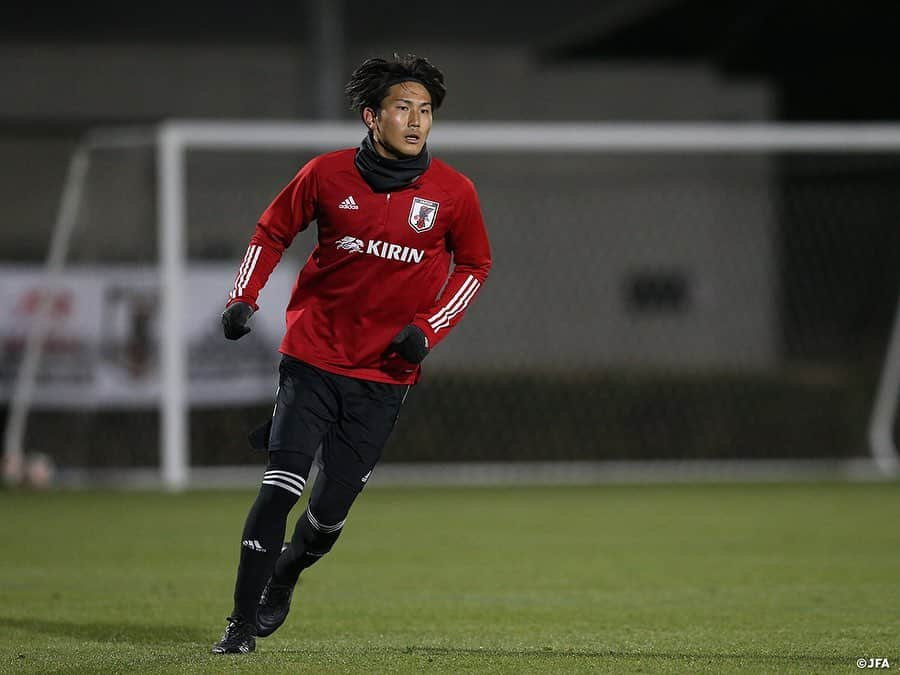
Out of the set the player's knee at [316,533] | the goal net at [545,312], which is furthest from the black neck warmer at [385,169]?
the goal net at [545,312]

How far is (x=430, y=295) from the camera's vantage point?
583 centimetres

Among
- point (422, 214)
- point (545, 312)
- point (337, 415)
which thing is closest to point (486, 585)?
point (337, 415)

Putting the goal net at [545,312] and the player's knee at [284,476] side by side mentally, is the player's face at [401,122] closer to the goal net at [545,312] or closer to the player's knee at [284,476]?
the player's knee at [284,476]

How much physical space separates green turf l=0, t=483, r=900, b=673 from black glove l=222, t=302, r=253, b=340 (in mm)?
1002

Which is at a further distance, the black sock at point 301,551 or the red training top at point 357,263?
the black sock at point 301,551

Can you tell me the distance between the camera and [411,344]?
5.57 metres

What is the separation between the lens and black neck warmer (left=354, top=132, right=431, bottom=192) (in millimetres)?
5680

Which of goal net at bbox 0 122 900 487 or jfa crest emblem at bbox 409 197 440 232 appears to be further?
goal net at bbox 0 122 900 487

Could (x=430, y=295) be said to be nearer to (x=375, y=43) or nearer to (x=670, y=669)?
(x=670, y=669)

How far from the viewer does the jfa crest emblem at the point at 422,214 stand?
5695 mm

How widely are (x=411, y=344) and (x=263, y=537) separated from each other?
771 millimetres

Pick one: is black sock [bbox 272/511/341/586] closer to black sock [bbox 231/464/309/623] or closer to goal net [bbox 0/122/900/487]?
black sock [bbox 231/464/309/623]

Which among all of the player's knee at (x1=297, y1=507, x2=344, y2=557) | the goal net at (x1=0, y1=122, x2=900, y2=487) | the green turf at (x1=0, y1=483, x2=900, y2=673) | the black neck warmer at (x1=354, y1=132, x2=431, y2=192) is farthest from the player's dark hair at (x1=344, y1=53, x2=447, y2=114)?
the goal net at (x1=0, y1=122, x2=900, y2=487)

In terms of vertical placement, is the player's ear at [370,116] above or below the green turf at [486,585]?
above
